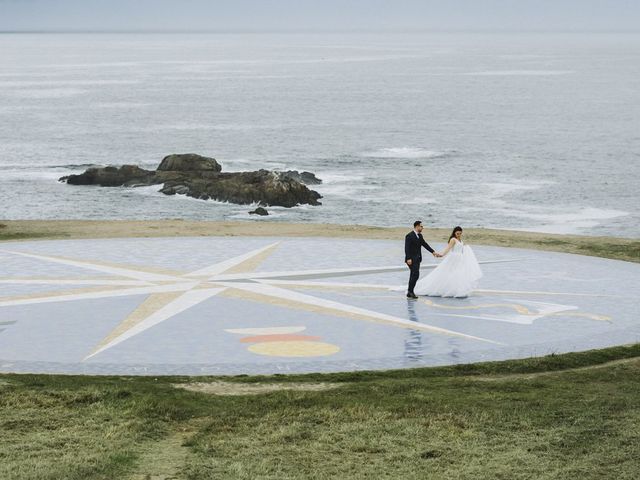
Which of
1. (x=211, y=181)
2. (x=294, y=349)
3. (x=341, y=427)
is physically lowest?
(x=341, y=427)

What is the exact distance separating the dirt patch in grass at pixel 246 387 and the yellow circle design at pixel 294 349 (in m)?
1.87

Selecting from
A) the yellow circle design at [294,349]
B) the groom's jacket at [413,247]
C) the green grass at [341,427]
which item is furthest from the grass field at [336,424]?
the groom's jacket at [413,247]

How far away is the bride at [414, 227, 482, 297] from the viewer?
26156 millimetres

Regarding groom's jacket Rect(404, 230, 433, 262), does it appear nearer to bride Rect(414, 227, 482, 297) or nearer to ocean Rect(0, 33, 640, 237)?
bride Rect(414, 227, 482, 297)

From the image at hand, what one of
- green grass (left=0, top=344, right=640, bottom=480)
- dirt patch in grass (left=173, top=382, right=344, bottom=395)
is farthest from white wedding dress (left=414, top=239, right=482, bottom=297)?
dirt patch in grass (left=173, top=382, right=344, bottom=395)

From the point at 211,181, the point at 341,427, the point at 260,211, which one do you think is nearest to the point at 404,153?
the point at 211,181

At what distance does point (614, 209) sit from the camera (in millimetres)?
72500

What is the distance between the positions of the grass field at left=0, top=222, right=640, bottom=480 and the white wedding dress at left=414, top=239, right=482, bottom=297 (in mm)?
5849

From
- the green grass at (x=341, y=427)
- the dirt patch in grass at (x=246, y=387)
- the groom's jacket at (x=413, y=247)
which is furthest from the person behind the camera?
the groom's jacket at (x=413, y=247)

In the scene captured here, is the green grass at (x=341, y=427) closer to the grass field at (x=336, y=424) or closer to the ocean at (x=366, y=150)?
the grass field at (x=336, y=424)

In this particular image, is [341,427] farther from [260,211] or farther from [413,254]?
[260,211]

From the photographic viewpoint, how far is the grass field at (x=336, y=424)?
584 inches

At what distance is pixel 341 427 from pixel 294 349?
510 centimetres

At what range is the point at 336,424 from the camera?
16.7 m
